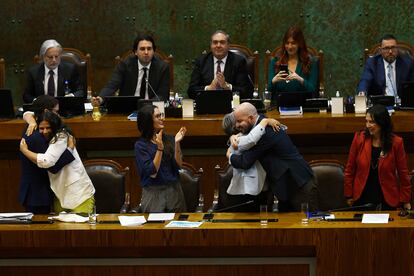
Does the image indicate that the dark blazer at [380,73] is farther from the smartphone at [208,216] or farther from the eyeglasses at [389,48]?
the smartphone at [208,216]

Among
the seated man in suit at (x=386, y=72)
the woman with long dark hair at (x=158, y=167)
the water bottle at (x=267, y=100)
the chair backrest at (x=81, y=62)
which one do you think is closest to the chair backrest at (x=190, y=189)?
the woman with long dark hair at (x=158, y=167)

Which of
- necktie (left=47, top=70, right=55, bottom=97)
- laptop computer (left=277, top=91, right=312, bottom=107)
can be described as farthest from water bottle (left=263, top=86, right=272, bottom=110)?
necktie (left=47, top=70, right=55, bottom=97)

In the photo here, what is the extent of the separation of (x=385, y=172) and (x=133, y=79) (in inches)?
106

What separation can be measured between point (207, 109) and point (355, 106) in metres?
1.17

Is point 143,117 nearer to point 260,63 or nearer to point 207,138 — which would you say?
point 207,138

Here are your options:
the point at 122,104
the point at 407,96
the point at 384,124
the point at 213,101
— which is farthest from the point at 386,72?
the point at 122,104

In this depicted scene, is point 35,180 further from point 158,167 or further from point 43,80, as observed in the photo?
point 43,80

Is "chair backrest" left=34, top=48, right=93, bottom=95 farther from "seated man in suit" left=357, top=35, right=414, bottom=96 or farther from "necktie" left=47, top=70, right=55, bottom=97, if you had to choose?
"seated man in suit" left=357, top=35, right=414, bottom=96

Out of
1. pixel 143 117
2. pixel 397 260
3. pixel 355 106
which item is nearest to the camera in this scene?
pixel 397 260

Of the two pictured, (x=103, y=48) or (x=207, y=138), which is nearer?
(x=207, y=138)

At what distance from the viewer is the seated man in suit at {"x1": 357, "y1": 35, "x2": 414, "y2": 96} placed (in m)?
7.93

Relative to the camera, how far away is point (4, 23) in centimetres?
966

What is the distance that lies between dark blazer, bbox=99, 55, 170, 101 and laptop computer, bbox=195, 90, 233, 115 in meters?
0.66

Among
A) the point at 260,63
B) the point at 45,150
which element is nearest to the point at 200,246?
the point at 45,150
